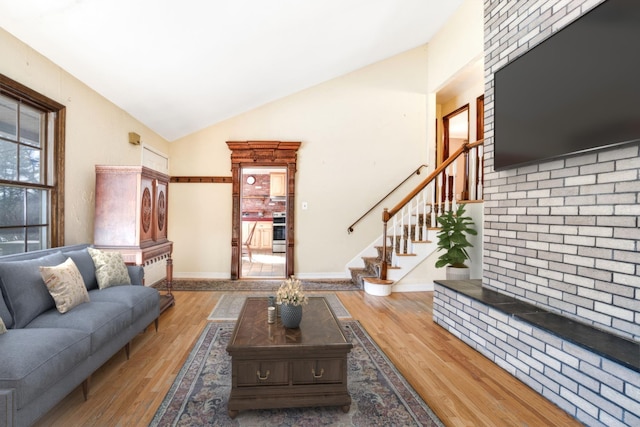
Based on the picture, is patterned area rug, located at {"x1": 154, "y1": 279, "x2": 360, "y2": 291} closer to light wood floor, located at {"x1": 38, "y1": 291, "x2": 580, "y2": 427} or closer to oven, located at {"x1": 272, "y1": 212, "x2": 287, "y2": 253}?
light wood floor, located at {"x1": 38, "y1": 291, "x2": 580, "y2": 427}

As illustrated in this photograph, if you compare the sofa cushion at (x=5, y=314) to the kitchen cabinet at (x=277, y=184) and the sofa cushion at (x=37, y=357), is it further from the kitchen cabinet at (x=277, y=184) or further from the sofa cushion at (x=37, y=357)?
the kitchen cabinet at (x=277, y=184)

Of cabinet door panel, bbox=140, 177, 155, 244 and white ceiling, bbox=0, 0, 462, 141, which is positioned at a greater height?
white ceiling, bbox=0, 0, 462, 141

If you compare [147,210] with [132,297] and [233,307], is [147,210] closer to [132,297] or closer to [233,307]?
[132,297]

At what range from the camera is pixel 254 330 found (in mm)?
2002

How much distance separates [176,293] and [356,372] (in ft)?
10.1

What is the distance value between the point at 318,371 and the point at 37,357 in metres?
1.40

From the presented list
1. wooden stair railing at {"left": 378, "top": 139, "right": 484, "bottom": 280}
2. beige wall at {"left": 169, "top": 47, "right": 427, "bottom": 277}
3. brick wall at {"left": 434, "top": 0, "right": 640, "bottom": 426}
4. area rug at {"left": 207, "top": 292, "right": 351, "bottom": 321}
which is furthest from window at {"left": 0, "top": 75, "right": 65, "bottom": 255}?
brick wall at {"left": 434, "top": 0, "right": 640, "bottom": 426}

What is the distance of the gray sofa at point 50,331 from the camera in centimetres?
142

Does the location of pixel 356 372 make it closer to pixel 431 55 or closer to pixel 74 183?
pixel 74 183

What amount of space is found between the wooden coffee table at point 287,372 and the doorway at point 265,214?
5.61m

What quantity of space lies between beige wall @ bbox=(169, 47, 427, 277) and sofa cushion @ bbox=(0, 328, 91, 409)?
366cm

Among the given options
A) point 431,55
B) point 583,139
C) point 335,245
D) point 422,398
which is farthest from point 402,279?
point 431,55

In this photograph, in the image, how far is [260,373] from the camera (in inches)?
70.7

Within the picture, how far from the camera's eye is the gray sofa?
55.7 inches
